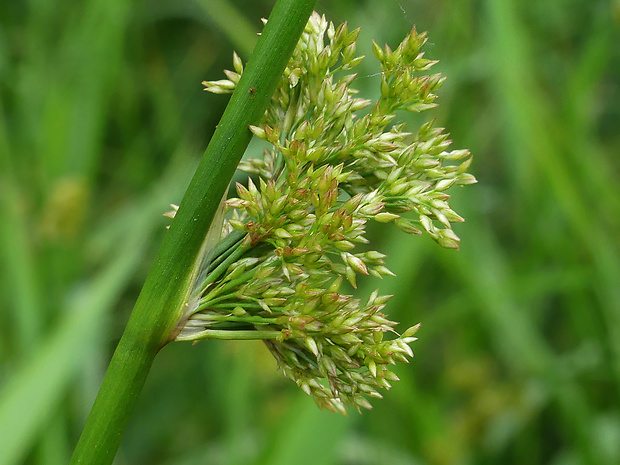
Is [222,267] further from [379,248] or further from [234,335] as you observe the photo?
[379,248]

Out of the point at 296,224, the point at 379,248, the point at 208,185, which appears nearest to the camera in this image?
the point at 208,185

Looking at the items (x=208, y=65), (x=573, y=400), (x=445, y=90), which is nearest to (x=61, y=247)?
(x=208, y=65)

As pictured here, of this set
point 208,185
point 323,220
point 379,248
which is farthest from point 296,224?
point 379,248

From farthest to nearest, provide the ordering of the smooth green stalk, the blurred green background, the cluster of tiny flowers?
the blurred green background, the cluster of tiny flowers, the smooth green stalk

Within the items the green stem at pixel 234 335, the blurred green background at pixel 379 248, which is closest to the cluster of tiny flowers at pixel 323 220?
the green stem at pixel 234 335

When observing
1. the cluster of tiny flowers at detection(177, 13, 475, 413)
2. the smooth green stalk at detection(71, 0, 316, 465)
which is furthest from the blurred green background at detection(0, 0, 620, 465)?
the smooth green stalk at detection(71, 0, 316, 465)

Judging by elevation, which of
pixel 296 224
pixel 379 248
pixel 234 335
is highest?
pixel 296 224

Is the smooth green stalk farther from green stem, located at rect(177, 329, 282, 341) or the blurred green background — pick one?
the blurred green background
